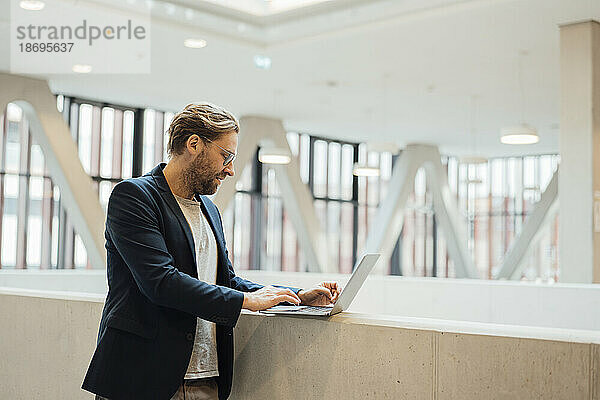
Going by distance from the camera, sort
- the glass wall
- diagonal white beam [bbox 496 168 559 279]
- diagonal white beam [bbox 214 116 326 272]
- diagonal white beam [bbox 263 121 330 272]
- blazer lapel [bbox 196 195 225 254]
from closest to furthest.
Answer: blazer lapel [bbox 196 195 225 254], the glass wall, diagonal white beam [bbox 214 116 326 272], diagonal white beam [bbox 263 121 330 272], diagonal white beam [bbox 496 168 559 279]

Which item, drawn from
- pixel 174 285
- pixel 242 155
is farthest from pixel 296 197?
pixel 174 285

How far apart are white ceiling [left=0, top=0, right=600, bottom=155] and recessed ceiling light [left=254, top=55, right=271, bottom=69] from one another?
111 mm

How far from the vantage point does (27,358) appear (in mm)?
4023

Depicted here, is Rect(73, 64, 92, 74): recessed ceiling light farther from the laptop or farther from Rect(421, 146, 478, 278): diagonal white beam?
Rect(421, 146, 478, 278): diagonal white beam

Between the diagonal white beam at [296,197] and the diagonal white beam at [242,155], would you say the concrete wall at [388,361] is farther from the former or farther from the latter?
the diagonal white beam at [296,197]

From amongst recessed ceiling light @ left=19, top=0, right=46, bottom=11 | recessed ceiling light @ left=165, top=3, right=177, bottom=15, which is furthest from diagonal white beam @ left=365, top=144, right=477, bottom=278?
recessed ceiling light @ left=19, top=0, right=46, bottom=11

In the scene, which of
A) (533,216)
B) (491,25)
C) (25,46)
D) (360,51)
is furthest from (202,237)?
(533,216)

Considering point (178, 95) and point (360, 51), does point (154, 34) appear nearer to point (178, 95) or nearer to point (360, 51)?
point (360, 51)

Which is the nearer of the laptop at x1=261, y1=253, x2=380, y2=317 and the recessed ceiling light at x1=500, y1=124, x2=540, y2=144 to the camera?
the laptop at x1=261, y1=253, x2=380, y2=317

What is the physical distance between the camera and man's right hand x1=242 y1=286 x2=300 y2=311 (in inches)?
99.9

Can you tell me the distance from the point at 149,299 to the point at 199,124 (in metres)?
0.60

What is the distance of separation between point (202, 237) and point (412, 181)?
51.3 feet

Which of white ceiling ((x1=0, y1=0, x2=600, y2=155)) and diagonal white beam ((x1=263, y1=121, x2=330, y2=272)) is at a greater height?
white ceiling ((x1=0, y1=0, x2=600, y2=155))

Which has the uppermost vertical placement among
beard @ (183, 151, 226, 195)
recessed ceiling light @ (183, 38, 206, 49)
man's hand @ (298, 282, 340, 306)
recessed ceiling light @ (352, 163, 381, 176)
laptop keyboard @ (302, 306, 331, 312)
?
recessed ceiling light @ (183, 38, 206, 49)
